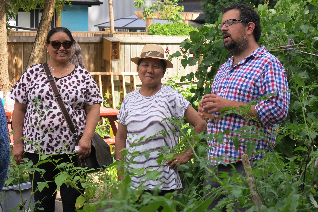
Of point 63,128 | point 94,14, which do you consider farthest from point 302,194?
point 94,14

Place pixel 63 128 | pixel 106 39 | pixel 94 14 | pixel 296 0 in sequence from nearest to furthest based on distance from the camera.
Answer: pixel 63 128 → pixel 296 0 → pixel 106 39 → pixel 94 14

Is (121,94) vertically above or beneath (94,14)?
beneath

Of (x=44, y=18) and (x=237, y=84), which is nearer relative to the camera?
(x=237, y=84)

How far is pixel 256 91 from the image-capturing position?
8.27 ft

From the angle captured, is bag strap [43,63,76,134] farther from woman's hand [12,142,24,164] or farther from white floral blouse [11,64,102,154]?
woman's hand [12,142,24,164]

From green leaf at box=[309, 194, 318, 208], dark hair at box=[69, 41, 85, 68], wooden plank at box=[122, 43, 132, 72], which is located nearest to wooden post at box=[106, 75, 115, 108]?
wooden plank at box=[122, 43, 132, 72]

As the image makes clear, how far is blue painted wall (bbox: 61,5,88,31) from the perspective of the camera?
2500 cm

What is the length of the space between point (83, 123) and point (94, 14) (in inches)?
1093

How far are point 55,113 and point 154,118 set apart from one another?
873 millimetres

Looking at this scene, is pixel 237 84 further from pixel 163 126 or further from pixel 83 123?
pixel 83 123

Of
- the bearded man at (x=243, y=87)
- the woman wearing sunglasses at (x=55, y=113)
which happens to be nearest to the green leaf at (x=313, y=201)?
the bearded man at (x=243, y=87)

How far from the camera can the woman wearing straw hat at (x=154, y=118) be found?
285 cm

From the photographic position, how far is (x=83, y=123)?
11.3 ft

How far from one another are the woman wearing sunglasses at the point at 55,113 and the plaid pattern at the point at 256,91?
46.8 inches
